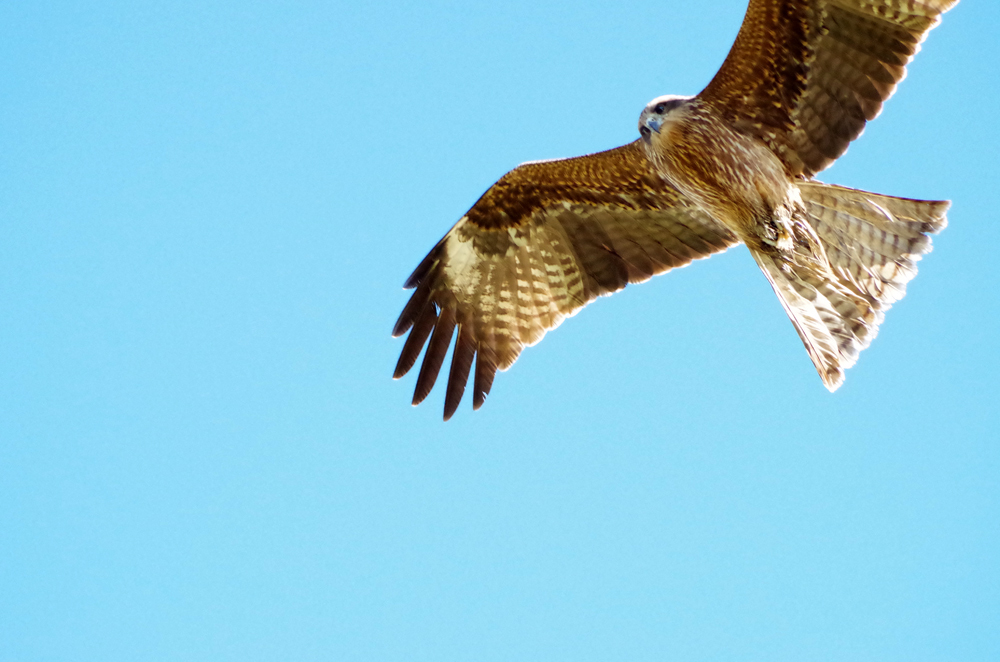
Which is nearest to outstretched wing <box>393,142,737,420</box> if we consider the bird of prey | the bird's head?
the bird of prey

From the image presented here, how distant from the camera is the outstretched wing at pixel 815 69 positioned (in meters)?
5.73

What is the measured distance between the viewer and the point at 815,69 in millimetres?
5984

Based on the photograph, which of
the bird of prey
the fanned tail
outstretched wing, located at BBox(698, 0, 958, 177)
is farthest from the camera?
the fanned tail

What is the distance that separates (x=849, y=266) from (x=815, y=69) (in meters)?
1.21

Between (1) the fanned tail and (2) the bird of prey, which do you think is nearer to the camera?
(2) the bird of prey

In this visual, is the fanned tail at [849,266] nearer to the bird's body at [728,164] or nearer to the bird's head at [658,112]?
the bird's body at [728,164]

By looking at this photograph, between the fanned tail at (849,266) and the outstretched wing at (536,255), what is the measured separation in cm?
81

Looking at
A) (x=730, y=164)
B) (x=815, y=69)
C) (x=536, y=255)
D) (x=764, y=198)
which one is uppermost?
(x=536, y=255)

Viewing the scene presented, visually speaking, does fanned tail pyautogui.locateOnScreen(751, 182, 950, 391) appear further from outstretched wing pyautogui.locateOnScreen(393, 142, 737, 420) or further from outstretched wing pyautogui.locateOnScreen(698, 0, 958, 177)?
outstretched wing pyautogui.locateOnScreen(393, 142, 737, 420)

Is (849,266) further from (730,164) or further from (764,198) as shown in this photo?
(730,164)

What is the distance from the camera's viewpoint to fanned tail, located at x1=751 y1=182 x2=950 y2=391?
605 cm

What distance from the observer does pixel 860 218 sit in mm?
6129

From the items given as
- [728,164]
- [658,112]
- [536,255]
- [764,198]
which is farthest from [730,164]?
[536,255]

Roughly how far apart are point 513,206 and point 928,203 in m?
2.73
